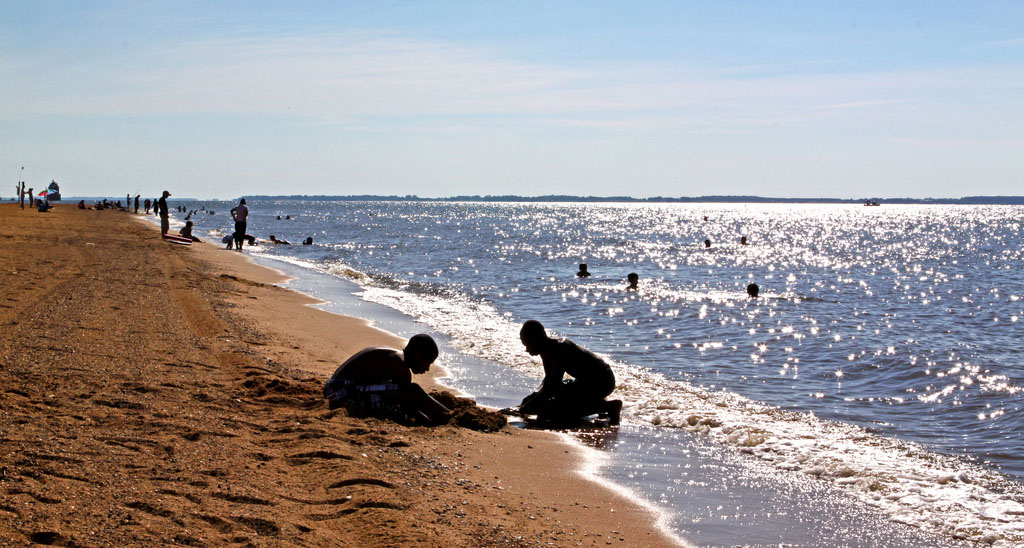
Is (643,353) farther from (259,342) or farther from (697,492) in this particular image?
(697,492)

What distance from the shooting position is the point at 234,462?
5746mm

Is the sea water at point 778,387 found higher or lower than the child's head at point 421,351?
lower

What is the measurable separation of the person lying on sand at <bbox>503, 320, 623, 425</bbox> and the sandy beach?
0.84 m

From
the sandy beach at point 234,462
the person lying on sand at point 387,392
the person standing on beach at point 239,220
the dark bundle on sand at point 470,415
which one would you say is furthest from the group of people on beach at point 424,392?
Result: the person standing on beach at point 239,220

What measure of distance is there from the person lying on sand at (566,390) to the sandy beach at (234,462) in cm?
84

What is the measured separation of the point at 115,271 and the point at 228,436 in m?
14.0

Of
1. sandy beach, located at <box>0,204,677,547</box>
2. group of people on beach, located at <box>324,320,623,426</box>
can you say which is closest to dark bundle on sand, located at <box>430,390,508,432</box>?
group of people on beach, located at <box>324,320,623,426</box>

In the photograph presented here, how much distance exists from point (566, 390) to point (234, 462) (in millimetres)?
4112

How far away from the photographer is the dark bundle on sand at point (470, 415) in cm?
808

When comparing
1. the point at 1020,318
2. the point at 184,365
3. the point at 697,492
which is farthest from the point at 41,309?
the point at 1020,318

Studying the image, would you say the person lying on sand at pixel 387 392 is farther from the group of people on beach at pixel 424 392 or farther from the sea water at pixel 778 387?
the sea water at pixel 778 387

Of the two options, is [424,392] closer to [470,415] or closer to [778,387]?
[470,415]

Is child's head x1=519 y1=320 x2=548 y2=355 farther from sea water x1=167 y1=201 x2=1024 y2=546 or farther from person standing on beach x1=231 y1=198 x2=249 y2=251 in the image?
person standing on beach x1=231 y1=198 x2=249 y2=251

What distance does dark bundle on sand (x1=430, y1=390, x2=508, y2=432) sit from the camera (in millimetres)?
8078
